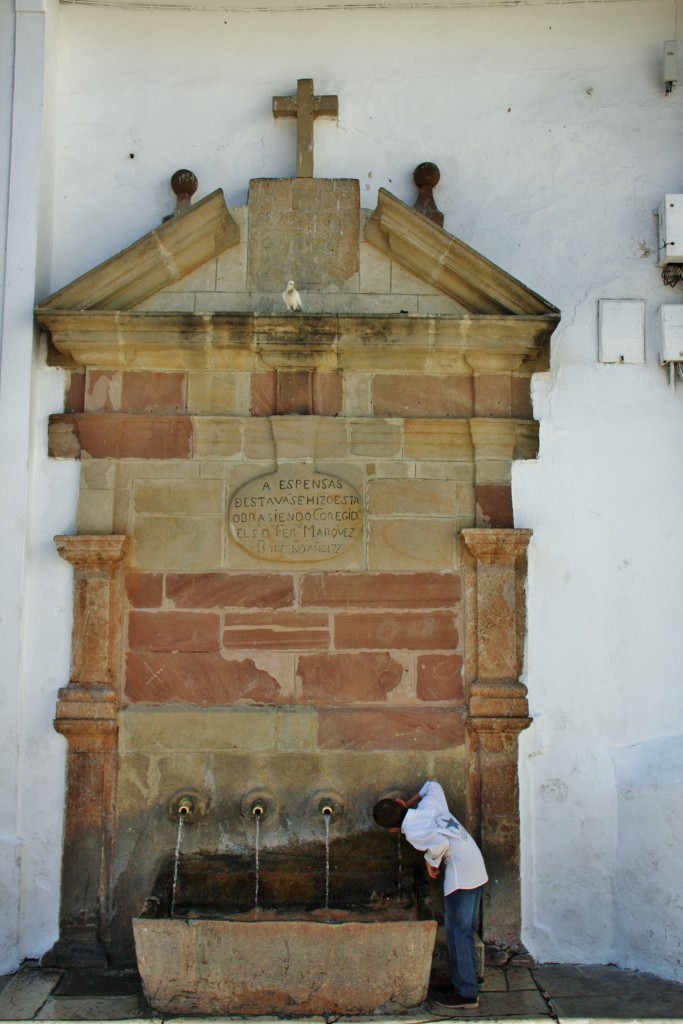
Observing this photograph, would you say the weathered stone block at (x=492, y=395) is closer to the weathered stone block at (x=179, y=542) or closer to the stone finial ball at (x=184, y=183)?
the weathered stone block at (x=179, y=542)

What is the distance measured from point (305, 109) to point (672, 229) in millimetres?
2055

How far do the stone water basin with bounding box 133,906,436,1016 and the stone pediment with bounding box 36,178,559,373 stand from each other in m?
2.70

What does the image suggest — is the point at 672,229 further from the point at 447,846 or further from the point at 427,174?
the point at 447,846

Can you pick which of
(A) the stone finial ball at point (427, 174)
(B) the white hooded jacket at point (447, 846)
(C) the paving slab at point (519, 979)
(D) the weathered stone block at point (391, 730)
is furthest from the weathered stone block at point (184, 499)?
(C) the paving slab at point (519, 979)

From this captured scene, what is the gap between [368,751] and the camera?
5160 mm

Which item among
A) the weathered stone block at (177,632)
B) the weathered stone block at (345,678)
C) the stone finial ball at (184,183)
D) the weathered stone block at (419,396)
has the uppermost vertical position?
the stone finial ball at (184,183)

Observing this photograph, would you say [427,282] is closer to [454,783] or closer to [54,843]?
[454,783]

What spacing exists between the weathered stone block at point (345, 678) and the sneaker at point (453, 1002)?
4.50 feet

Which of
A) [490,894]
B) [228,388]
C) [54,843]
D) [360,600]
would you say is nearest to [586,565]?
[360,600]

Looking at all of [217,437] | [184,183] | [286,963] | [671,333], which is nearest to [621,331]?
[671,333]

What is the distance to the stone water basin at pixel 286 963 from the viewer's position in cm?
420

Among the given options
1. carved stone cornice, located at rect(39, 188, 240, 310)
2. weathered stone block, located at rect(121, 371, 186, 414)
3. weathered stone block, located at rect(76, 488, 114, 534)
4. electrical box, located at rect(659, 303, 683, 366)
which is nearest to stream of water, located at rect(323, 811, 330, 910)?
weathered stone block, located at rect(76, 488, 114, 534)

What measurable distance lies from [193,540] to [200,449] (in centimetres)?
47

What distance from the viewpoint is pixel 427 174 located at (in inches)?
220
